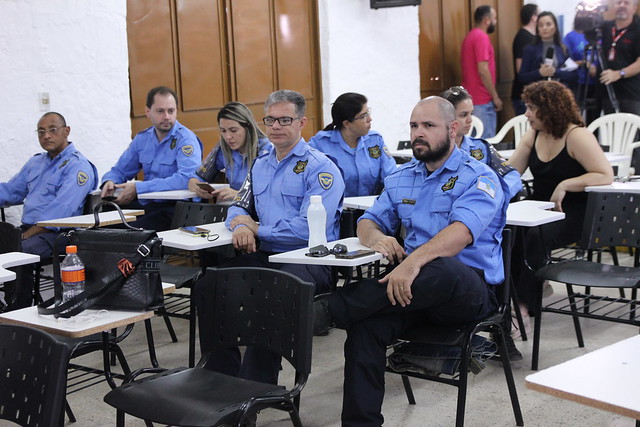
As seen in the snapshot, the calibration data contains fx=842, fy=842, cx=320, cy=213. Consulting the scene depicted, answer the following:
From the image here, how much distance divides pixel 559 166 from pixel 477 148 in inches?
22.5

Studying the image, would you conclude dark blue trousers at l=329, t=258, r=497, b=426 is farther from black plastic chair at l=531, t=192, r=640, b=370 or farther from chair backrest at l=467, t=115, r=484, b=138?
chair backrest at l=467, t=115, r=484, b=138

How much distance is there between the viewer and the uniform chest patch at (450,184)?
131 inches

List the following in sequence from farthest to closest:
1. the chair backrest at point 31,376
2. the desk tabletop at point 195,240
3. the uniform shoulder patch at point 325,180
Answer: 1. the uniform shoulder patch at point 325,180
2. the desk tabletop at point 195,240
3. the chair backrest at point 31,376

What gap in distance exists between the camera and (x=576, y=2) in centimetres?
988

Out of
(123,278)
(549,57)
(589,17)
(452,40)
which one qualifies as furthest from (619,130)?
(123,278)

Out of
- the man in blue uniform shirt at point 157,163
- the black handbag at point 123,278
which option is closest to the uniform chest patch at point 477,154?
the man in blue uniform shirt at point 157,163

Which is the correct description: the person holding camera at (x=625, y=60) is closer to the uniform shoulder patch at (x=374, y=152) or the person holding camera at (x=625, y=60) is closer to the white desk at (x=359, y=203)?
the uniform shoulder patch at (x=374, y=152)

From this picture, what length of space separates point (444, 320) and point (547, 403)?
31.5 inches

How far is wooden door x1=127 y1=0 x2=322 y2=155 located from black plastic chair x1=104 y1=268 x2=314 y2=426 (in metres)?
4.08

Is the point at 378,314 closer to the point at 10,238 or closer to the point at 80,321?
the point at 80,321

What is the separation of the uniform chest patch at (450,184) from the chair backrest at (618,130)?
4.10 metres

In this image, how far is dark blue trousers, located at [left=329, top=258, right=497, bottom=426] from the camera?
2943 millimetres

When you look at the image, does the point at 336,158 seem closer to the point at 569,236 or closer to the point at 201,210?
the point at 201,210

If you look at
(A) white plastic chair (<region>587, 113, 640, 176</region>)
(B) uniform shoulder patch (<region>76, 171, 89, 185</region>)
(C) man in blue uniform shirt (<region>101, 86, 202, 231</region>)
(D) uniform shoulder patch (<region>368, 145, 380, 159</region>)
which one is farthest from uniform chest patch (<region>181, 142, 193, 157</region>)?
(A) white plastic chair (<region>587, 113, 640, 176</region>)
